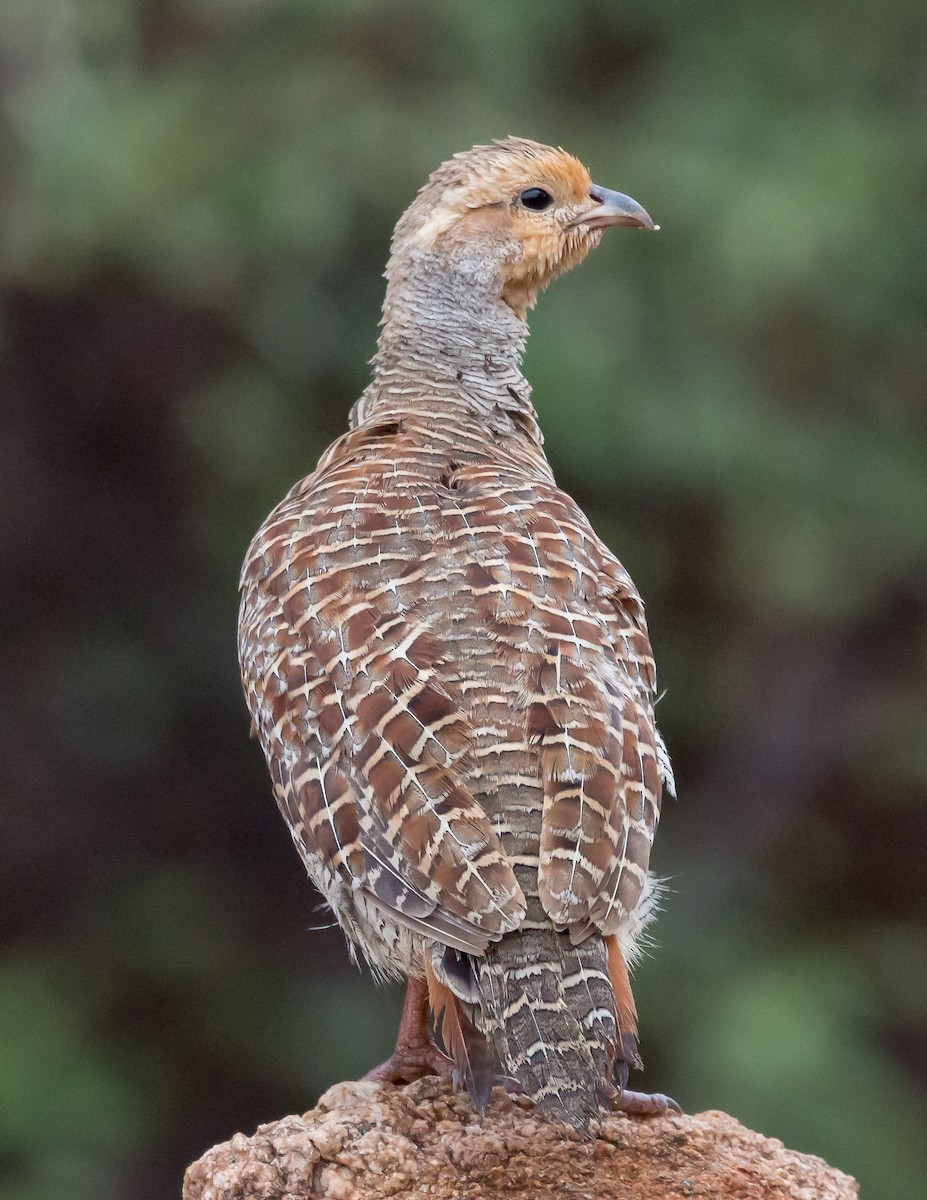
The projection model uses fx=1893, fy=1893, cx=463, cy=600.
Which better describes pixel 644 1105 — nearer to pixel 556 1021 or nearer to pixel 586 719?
pixel 556 1021

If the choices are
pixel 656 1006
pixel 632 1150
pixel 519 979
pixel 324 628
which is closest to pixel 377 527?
pixel 324 628

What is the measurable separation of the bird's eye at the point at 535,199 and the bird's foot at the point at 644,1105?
2.61 meters

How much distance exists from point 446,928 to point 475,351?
2.15 metres

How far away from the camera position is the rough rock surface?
13.6 ft

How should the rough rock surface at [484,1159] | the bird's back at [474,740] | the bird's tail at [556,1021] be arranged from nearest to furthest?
the bird's tail at [556,1021] → the bird's back at [474,740] → the rough rock surface at [484,1159]

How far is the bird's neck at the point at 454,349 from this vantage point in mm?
5484

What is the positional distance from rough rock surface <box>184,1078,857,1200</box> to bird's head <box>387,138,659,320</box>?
2.40 meters

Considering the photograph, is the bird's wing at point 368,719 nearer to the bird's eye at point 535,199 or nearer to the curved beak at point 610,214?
the bird's eye at point 535,199

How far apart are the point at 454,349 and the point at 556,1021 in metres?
2.36

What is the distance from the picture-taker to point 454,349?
5.52 m

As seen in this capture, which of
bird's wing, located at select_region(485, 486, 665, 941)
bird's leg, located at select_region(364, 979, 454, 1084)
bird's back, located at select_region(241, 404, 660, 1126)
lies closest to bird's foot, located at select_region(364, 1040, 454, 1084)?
bird's leg, located at select_region(364, 979, 454, 1084)

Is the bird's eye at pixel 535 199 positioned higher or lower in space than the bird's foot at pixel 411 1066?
higher

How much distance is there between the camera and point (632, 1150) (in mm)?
4246

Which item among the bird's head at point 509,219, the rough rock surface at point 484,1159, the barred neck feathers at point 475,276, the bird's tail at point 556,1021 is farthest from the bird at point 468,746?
the bird's head at point 509,219
